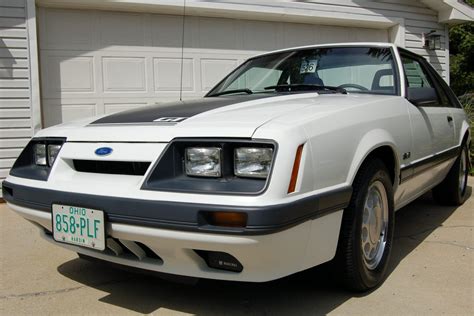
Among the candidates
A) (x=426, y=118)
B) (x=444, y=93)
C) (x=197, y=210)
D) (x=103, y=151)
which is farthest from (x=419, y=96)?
(x=103, y=151)

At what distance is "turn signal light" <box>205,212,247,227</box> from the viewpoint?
6.30ft

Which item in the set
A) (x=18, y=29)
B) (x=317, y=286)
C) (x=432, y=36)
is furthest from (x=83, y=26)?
(x=432, y=36)

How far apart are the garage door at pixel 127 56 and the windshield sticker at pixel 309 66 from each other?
3.40 metres

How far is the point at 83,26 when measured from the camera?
20.3ft

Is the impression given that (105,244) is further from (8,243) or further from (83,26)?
(83,26)

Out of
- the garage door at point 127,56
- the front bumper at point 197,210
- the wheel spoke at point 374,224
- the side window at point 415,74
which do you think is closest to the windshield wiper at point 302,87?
the side window at point 415,74

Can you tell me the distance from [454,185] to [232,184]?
11.4 feet

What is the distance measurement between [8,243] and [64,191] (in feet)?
5.96

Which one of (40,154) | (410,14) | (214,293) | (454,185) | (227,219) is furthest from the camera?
(410,14)

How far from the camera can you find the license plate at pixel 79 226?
7.30ft

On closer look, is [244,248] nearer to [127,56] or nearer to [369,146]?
[369,146]

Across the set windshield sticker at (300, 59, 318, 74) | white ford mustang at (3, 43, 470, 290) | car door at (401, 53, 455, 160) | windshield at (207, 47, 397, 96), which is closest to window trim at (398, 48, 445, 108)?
car door at (401, 53, 455, 160)

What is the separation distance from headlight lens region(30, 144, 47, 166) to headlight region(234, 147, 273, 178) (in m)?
1.30

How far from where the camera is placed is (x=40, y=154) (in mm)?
2801
